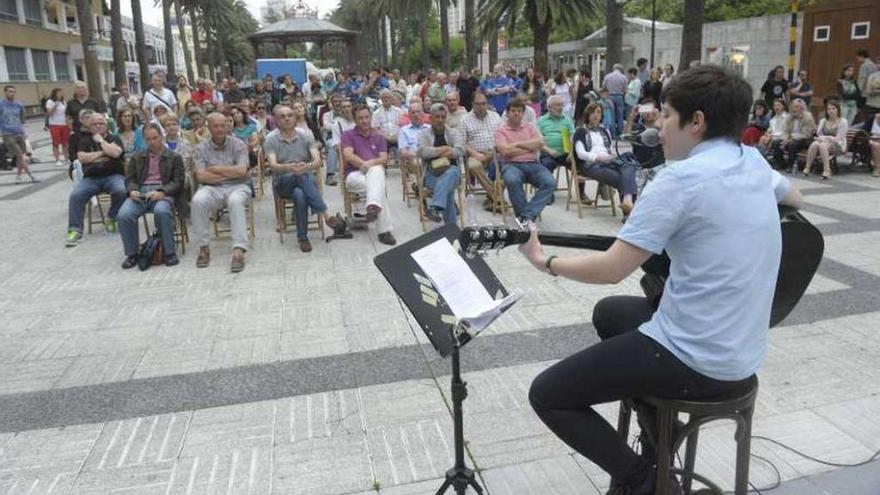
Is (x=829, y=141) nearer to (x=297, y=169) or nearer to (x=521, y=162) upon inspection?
(x=521, y=162)

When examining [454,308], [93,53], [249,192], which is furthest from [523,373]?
[93,53]

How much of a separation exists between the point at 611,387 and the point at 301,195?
5216 millimetres

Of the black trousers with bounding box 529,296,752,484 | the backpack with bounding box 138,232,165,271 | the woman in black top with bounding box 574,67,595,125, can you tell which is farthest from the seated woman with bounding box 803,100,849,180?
the black trousers with bounding box 529,296,752,484

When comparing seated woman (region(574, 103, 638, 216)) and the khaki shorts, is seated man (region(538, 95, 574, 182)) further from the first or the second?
the khaki shorts

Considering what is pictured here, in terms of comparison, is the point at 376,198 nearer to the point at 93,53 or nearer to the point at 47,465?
the point at 47,465

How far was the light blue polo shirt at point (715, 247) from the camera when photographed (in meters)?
1.91

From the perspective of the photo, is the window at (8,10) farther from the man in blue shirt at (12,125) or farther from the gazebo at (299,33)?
the man in blue shirt at (12,125)

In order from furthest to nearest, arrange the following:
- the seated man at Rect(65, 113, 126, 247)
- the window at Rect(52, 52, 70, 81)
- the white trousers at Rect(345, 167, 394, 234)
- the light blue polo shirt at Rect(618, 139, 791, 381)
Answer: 1. the window at Rect(52, 52, 70, 81)
2. the seated man at Rect(65, 113, 126, 247)
3. the white trousers at Rect(345, 167, 394, 234)
4. the light blue polo shirt at Rect(618, 139, 791, 381)

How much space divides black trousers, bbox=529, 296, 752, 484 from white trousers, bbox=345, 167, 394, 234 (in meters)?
4.98

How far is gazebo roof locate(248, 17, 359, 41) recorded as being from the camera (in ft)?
82.7

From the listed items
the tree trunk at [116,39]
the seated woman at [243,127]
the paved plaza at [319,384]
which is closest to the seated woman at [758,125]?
the paved plaza at [319,384]

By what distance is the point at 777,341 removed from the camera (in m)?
4.24

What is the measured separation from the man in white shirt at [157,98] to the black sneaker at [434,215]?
6193 millimetres

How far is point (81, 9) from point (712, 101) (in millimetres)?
18849
